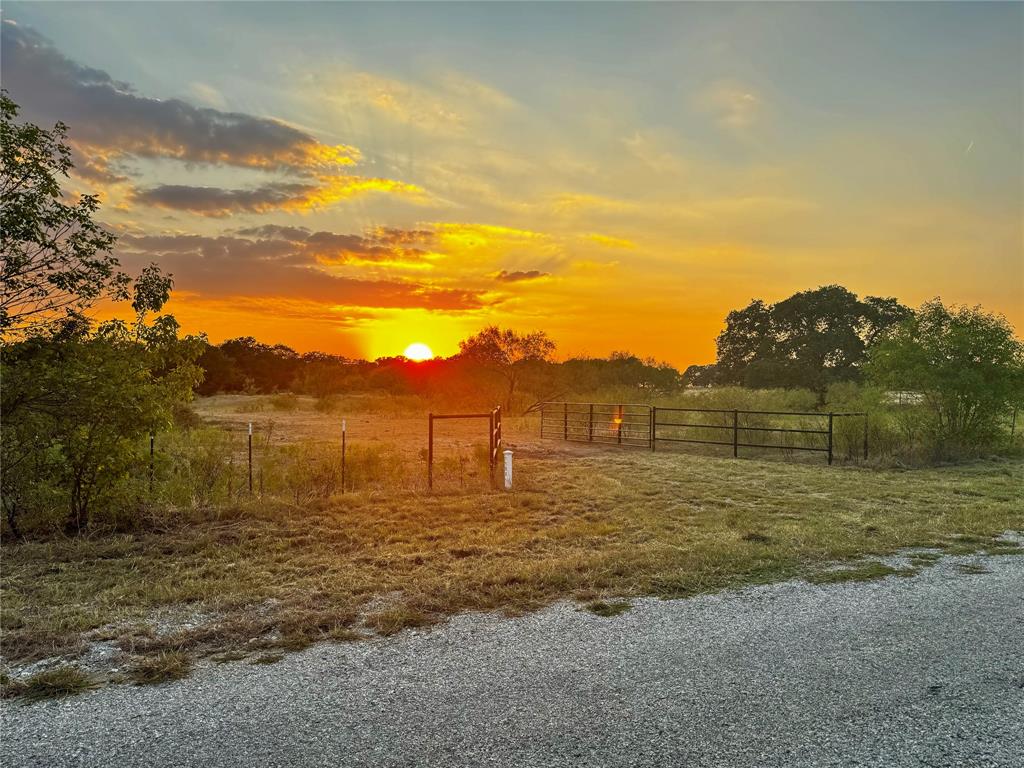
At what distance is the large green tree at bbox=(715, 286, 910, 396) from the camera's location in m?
41.3

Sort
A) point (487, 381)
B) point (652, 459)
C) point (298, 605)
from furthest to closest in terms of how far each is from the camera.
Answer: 1. point (487, 381)
2. point (652, 459)
3. point (298, 605)

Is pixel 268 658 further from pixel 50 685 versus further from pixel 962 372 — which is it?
pixel 962 372

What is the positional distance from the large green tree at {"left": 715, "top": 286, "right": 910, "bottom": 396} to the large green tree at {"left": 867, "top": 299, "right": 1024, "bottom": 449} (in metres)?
23.2

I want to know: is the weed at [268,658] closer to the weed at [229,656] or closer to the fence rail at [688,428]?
the weed at [229,656]

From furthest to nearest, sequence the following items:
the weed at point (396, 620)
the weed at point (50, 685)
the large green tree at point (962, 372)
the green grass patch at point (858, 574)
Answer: the large green tree at point (962, 372) → the green grass patch at point (858, 574) → the weed at point (396, 620) → the weed at point (50, 685)

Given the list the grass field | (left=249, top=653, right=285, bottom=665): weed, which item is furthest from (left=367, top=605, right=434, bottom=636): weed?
(left=249, top=653, right=285, bottom=665): weed

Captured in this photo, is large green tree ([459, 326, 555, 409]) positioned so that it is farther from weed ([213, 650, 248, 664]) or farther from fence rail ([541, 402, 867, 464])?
weed ([213, 650, 248, 664])

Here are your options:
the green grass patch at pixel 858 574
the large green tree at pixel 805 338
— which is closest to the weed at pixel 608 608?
the green grass patch at pixel 858 574

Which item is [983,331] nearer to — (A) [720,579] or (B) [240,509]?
(A) [720,579]

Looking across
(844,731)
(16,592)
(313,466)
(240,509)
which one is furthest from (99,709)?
(313,466)

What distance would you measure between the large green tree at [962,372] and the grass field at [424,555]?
16.4ft

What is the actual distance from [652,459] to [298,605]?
12.2 m

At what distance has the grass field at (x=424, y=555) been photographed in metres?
4.73

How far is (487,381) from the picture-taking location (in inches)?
1837
